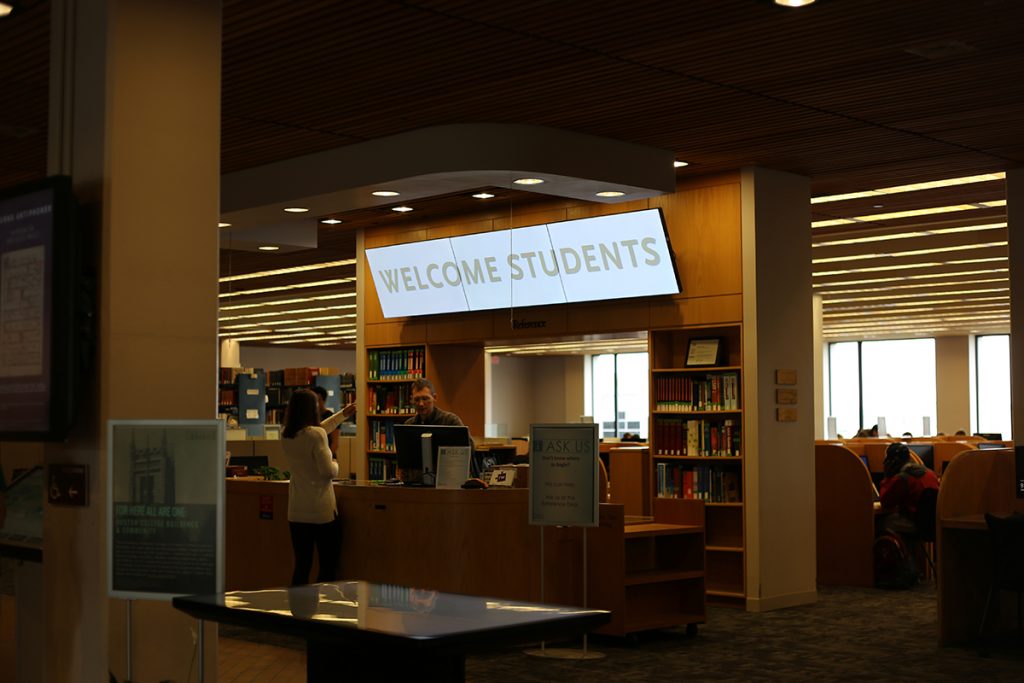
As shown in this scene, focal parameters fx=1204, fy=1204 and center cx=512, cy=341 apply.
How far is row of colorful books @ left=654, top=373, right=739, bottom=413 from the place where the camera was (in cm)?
992

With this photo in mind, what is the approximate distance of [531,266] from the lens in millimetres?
11023

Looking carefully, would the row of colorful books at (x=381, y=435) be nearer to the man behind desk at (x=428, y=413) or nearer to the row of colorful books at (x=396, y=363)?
the row of colorful books at (x=396, y=363)

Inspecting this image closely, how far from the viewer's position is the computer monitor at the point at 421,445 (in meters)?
8.62

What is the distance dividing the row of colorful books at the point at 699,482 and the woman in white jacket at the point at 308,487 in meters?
3.02

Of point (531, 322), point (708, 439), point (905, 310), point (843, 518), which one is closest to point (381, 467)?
point (531, 322)

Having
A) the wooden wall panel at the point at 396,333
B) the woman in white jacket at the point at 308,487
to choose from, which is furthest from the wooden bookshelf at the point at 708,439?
the wooden wall panel at the point at 396,333

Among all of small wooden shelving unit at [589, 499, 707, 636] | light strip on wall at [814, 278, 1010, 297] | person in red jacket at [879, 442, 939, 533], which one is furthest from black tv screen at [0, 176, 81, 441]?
light strip on wall at [814, 278, 1010, 297]

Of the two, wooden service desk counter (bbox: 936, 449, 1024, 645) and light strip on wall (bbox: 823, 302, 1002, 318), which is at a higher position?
light strip on wall (bbox: 823, 302, 1002, 318)

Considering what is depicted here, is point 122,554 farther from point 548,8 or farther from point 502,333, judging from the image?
point 502,333

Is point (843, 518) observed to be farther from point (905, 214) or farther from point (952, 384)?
point (952, 384)

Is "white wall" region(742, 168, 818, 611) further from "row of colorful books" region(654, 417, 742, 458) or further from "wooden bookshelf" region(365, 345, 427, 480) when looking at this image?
"wooden bookshelf" region(365, 345, 427, 480)

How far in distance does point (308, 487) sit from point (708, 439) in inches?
138

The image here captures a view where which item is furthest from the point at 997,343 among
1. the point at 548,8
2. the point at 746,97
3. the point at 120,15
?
the point at 120,15

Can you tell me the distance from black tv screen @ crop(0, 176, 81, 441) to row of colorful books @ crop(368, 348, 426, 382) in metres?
7.64
